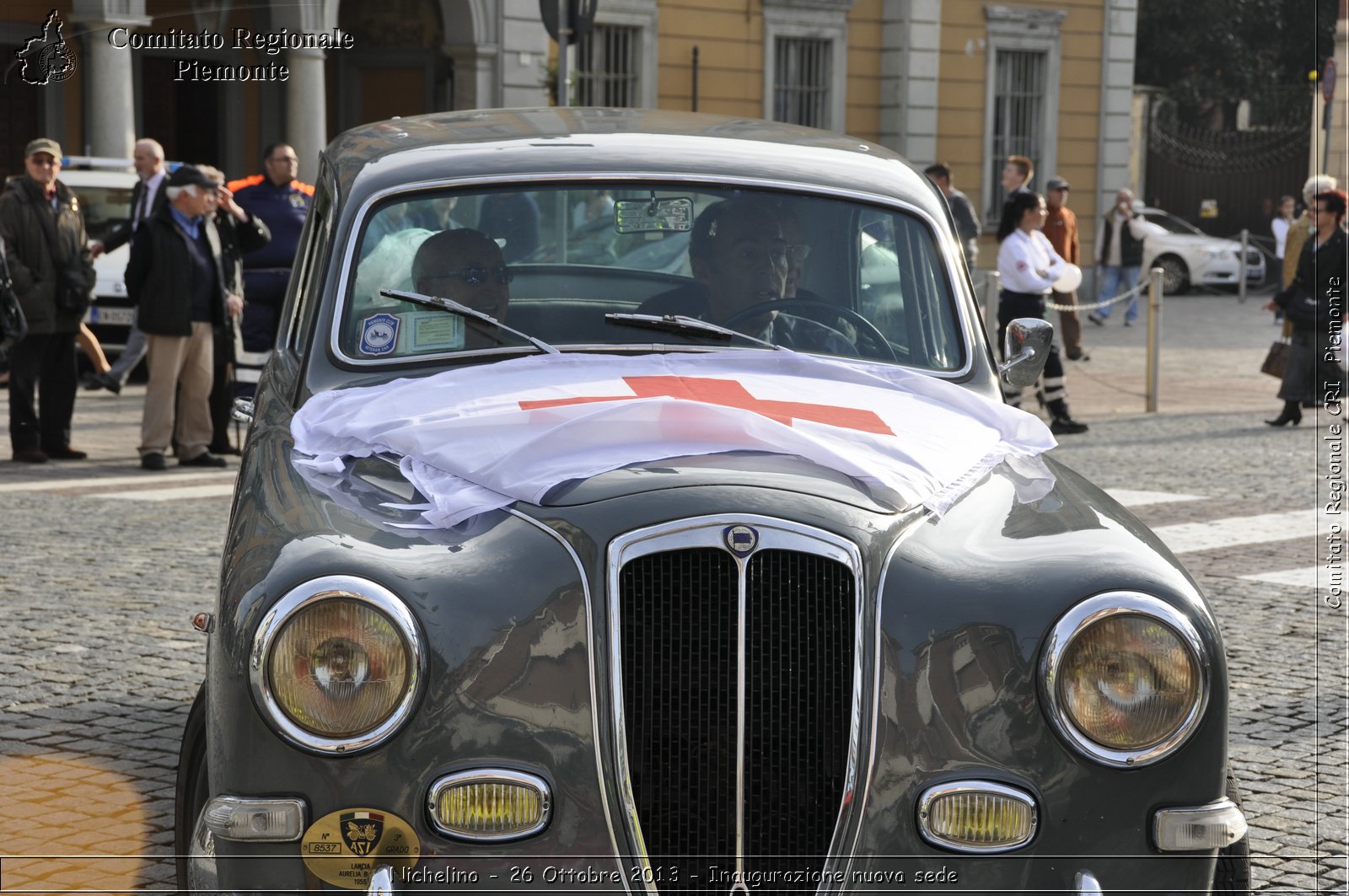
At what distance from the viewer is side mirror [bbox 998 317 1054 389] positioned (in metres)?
4.79

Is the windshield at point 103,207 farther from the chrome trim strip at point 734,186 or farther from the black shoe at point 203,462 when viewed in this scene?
the chrome trim strip at point 734,186

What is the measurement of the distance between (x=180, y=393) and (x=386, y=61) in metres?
14.8

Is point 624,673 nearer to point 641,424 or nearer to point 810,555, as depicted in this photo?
point 810,555

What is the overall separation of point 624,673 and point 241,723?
663 mm

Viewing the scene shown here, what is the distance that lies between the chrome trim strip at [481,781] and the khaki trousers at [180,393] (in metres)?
8.75

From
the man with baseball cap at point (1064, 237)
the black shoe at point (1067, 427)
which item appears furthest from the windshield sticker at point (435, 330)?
the man with baseball cap at point (1064, 237)

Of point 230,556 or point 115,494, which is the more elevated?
point 230,556

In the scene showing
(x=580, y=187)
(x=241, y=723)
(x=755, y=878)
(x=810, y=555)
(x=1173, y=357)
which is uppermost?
(x=580, y=187)

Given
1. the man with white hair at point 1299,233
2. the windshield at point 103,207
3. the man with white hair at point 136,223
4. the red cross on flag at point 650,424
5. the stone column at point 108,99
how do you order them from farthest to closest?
the stone column at point 108,99 → the windshield at point 103,207 → the man with white hair at point 1299,233 → the man with white hair at point 136,223 → the red cross on flag at point 650,424

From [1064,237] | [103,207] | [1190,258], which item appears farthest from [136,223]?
[1190,258]

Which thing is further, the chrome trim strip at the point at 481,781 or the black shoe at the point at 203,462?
the black shoe at the point at 203,462

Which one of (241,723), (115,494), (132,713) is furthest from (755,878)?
(115,494)

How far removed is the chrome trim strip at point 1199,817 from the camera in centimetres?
306

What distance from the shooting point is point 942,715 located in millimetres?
3043
